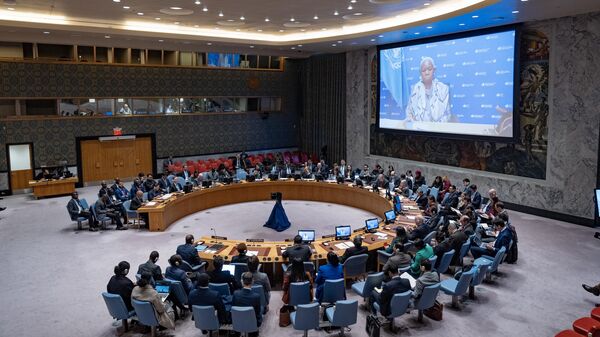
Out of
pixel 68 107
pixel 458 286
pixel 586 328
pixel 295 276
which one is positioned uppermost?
pixel 68 107

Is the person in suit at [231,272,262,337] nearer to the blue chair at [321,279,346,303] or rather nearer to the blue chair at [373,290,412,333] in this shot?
the blue chair at [321,279,346,303]

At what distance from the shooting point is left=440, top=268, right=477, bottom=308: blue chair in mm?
7762

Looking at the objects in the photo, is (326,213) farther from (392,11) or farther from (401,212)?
(392,11)

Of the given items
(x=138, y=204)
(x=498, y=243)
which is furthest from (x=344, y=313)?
(x=138, y=204)

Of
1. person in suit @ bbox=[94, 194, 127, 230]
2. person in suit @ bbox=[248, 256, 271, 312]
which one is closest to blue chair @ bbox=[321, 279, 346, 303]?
person in suit @ bbox=[248, 256, 271, 312]

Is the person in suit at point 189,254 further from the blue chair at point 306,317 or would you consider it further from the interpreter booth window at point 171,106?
the interpreter booth window at point 171,106

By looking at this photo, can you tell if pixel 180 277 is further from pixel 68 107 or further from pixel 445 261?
pixel 68 107

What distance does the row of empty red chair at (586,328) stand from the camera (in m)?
5.96

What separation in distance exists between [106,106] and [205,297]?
15416 millimetres

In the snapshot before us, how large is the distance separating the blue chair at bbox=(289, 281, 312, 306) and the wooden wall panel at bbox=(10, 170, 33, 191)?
1507cm

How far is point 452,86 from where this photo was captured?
16.1 m

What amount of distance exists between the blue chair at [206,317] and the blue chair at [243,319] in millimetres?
284

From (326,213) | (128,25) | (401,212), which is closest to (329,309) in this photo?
(401,212)

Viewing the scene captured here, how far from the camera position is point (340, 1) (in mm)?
12156
